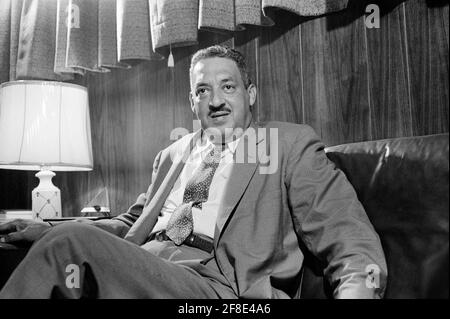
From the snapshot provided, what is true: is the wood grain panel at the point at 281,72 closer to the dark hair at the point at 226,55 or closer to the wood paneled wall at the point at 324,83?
the wood paneled wall at the point at 324,83

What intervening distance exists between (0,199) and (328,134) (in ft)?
7.23

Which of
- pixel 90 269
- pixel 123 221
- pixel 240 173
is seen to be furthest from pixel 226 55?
pixel 90 269

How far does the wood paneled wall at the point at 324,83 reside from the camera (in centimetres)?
144

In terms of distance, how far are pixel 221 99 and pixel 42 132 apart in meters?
0.93

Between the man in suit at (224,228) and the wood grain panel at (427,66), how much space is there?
1.02 ft

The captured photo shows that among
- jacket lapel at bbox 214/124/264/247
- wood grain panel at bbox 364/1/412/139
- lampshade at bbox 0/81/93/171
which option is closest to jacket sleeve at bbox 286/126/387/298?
jacket lapel at bbox 214/124/264/247

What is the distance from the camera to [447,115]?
4.51ft

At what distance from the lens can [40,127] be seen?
7.09ft

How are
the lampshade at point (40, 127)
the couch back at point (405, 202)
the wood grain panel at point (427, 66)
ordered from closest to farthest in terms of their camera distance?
the couch back at point (405, 202) < the wood grain panel at point (427, 66) < the lampshade at point (40, 127)

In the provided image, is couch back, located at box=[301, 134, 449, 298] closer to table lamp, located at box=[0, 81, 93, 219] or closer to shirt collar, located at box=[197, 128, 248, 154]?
shirt collar, located at box=[197, 128, 248, 154]

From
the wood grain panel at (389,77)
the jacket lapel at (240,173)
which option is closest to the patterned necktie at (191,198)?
the jacket lapel at (240,173)

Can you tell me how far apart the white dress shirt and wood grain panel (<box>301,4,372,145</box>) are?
1.06 feet

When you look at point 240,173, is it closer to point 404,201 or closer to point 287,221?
point 287,221
